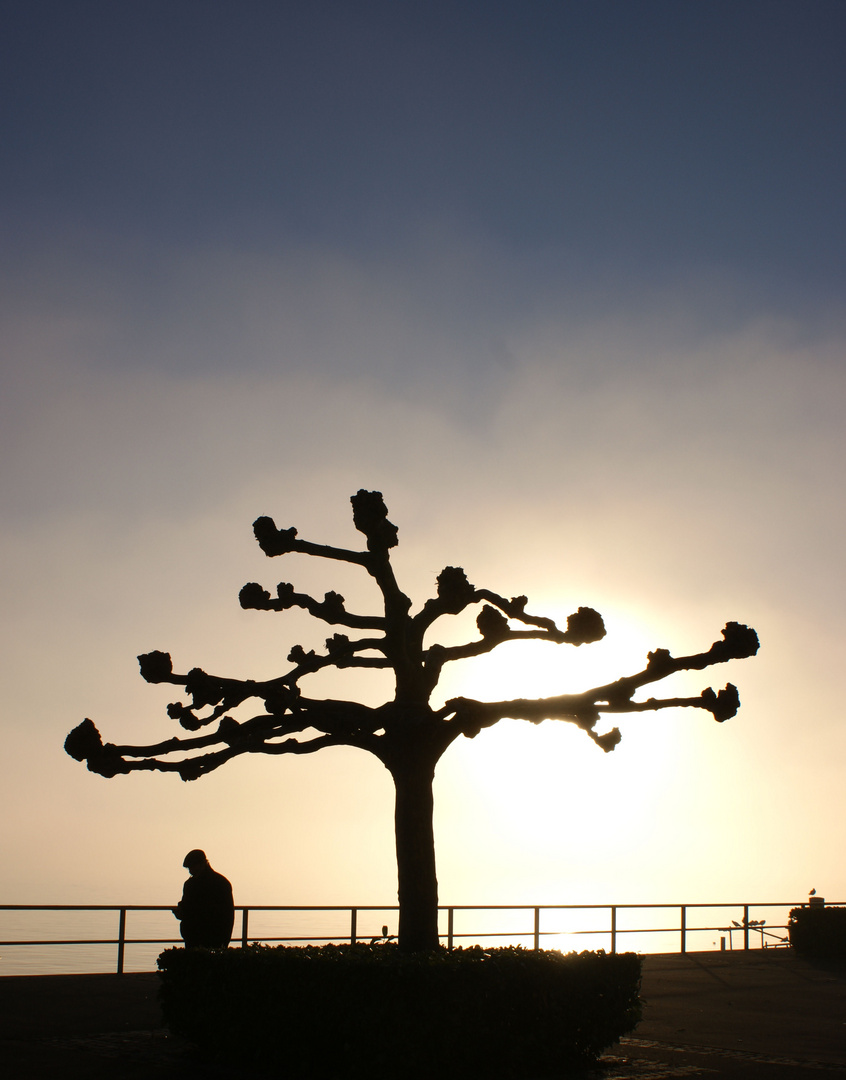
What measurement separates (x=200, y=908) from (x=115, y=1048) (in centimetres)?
260

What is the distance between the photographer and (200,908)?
45.9 feet

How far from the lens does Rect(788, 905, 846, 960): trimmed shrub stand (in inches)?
973

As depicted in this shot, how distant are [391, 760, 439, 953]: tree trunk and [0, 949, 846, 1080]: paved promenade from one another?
2290mm

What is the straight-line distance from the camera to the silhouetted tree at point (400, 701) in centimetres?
1183

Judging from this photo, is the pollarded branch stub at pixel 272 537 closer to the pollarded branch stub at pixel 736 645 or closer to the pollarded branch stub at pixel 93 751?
the pollarded branch stub at pixel 93 751

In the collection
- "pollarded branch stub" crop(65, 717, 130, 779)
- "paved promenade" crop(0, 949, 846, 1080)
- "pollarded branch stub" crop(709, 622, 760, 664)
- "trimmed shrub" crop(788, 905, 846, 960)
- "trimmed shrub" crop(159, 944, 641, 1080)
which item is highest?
"pollarded branch stub" crop(709, 622, 760, 664)

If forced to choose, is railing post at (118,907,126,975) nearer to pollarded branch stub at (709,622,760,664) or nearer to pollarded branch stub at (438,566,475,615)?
pollarded branch stub at (438,566,475,615)

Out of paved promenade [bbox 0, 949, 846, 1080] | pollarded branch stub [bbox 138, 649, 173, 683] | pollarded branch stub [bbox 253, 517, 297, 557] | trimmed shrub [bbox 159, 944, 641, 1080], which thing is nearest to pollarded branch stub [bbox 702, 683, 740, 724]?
trimmed shrub [bbox 159, 944, 641, 1080]

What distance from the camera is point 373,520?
12383mm

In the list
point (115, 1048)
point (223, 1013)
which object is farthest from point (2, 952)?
point (223, 1013)

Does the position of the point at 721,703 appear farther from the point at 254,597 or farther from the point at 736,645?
the point at 254,597

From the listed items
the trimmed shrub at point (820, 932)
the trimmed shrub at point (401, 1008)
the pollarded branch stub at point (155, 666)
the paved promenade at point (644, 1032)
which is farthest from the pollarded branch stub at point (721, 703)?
the trimmed shrub at point (820, 932)

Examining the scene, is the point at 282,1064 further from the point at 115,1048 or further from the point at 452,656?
the point at 452,656

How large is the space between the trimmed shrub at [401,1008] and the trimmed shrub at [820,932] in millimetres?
15790
